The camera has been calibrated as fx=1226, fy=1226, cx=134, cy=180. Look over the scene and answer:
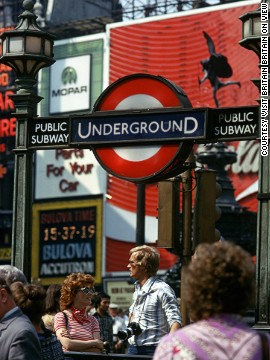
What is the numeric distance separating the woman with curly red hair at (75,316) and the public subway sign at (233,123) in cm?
154

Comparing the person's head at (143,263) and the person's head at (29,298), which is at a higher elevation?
the person's head at (143,263)

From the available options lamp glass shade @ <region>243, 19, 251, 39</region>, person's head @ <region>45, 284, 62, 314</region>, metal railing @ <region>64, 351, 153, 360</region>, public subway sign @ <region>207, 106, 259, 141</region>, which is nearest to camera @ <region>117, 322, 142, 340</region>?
metal railing @ <region>64, 351, 153, 360</region>

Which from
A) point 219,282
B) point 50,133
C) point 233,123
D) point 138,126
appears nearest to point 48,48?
point 50,133

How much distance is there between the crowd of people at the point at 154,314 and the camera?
4.65m

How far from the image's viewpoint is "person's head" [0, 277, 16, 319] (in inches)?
267

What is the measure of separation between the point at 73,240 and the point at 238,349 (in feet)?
163

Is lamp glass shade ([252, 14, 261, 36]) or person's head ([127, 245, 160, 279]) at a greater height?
lamp glass shade ([252, 14, 261, 36])

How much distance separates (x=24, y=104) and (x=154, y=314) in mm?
2371

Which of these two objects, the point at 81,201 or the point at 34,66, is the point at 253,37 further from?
the point at 81,201

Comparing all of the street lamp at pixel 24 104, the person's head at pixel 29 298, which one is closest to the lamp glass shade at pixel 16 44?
the street lamp at pixel 24 104

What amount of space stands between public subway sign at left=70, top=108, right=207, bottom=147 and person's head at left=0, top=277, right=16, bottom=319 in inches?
119

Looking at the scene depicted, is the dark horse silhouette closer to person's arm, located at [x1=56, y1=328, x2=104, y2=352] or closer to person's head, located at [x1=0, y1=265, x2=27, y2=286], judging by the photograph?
person's arm, located at [x1=56, y1=328, x2=104, y2=352]

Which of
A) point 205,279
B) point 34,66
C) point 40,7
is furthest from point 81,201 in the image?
point 205,279

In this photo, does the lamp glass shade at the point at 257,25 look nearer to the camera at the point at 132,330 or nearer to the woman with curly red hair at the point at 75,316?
the woman with curly red hair at the point at 75,316
